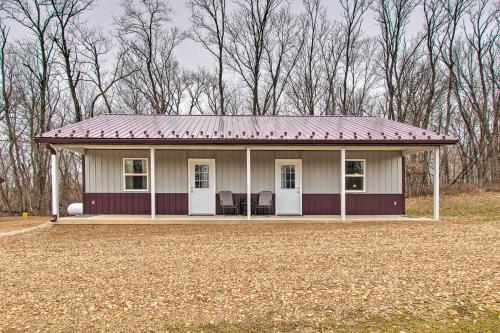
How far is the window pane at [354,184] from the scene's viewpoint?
1163 cm

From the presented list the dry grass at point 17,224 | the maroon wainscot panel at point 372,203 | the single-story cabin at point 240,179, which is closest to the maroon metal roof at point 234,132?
the single-story cabin at point 240,179

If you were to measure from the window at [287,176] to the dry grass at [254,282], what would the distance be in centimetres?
348

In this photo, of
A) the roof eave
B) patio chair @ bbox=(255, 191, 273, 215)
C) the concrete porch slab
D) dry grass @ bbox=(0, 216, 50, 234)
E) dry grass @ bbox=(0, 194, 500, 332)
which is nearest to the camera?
dry grass @ bbox=(0, 194, 500, 332)

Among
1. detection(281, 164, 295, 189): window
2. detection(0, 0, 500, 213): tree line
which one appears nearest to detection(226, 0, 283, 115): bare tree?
detection(0, 0, 500, 213): tree line

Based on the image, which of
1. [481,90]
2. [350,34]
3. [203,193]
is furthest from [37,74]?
[481,90]

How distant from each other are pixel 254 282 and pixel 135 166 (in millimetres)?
8129

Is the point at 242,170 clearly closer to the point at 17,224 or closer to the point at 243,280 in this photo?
the point at 243,280

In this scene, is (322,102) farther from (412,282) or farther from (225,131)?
(412,282)

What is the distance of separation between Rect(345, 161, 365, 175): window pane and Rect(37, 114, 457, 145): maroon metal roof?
1170mm

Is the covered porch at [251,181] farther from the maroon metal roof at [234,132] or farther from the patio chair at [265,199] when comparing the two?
the maroon metal roof at [234,132]

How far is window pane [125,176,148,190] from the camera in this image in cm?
1151

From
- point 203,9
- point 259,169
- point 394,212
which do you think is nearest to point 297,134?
point 259,169

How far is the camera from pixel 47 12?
19.2 metres

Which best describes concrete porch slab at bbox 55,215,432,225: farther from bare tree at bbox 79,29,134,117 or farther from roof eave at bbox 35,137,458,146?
bare tree at bbox 79,29,134,117
